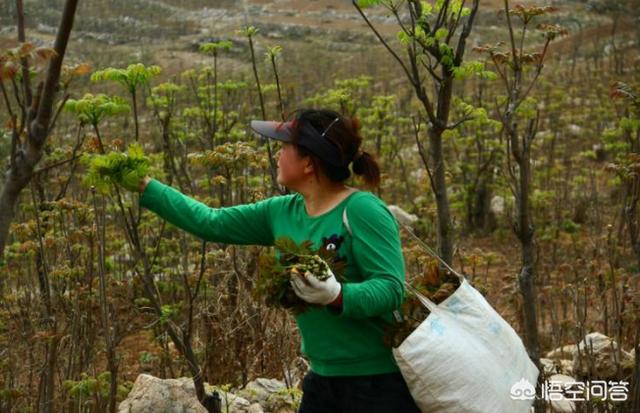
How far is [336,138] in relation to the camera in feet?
8.66

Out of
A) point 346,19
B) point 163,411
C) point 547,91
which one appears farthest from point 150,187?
point 346,19

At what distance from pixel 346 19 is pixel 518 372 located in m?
38.3

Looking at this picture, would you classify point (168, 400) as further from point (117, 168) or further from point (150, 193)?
point (117, 168)

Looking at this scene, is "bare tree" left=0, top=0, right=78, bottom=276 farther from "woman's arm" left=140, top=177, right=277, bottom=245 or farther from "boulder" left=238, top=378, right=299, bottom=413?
"boulder" left=238, top=378, right=299, bottom=413

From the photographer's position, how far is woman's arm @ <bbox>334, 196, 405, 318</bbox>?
2.37 metres

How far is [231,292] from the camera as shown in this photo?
5.64 metres

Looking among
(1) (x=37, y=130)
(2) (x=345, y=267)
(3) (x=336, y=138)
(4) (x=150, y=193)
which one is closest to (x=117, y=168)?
(4) (x=150, y=193)

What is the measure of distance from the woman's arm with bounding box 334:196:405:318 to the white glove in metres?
0.05

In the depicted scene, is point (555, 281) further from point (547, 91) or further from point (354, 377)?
point (547, 91)

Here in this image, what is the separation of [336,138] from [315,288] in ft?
1.79

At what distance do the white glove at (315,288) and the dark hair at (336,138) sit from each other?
43 cm

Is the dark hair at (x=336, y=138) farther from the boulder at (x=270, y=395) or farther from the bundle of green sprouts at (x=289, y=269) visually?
the boulder at (x=270, y=395)

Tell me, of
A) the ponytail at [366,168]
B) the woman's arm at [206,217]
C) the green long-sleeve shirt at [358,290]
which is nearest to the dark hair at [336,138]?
the ponytail at [366,168]

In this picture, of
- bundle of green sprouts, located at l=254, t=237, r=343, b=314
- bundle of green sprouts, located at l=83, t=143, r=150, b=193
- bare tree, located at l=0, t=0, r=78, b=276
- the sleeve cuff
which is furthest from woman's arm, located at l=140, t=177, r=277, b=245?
bare tree, located at l=0, t=0, r=78, b=276
